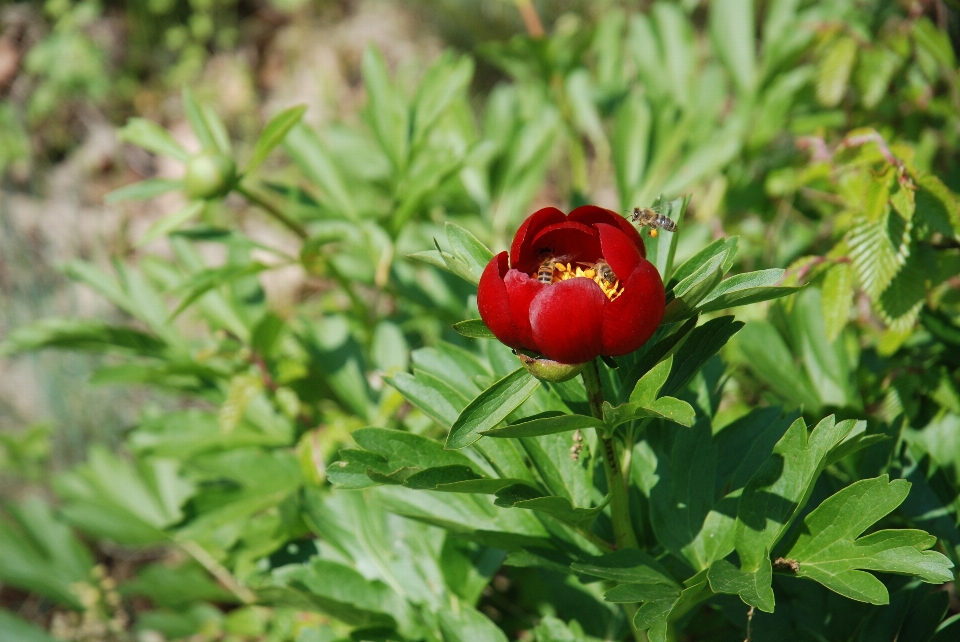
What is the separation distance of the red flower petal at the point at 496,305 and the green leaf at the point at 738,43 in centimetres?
131

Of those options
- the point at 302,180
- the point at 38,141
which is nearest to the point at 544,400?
the point at 302,180

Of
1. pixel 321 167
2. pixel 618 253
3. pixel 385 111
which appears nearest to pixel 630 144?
pixel 385 111

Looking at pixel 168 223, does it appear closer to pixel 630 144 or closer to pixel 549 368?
pixel 549 368

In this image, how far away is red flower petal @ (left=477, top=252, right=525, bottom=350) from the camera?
0.64 meters

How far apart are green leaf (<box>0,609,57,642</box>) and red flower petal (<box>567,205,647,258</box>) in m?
1.44

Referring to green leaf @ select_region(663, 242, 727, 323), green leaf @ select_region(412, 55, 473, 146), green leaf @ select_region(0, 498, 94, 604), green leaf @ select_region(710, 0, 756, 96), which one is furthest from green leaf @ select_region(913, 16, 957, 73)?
green leaf @ select_region(0, 498, 94, 604)

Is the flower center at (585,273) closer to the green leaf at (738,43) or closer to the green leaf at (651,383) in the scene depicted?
the green leaf at (651,383)

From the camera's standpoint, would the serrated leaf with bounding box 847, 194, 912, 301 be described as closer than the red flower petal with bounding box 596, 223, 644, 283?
No

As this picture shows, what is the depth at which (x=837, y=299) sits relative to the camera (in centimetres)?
103

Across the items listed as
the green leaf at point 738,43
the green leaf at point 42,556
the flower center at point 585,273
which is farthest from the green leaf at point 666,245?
the green leaf at point 42,556

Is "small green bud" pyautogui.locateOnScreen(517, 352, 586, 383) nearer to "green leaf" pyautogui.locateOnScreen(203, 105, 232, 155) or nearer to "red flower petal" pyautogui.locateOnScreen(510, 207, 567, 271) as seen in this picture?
"red flower petal" pyautogui.locateOnScreen(510, 207, 567, 271)

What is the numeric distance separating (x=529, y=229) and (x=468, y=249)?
0.08 meters

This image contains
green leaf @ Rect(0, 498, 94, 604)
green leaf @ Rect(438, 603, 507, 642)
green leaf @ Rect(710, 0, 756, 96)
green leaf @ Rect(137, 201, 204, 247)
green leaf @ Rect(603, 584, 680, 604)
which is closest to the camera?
green leaf @ Rect(603, 584, 680, 604)

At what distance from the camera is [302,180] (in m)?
2.99
